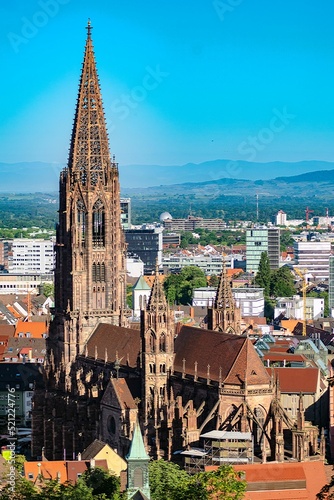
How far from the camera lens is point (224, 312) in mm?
114062

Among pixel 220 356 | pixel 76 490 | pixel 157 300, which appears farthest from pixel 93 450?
pixel 76 490

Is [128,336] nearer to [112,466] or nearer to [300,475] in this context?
[112,466]

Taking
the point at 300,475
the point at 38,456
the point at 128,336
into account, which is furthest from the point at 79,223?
the point at 300,475

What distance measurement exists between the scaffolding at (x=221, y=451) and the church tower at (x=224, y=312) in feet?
68.4

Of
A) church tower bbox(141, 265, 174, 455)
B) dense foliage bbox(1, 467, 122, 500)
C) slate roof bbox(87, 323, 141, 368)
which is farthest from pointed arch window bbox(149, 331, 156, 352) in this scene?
dense foliage bbox(1, 467, 122, 500)

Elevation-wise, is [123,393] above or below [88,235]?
below

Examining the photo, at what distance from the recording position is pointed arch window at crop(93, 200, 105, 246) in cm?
12162

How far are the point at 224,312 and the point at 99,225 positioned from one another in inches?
607

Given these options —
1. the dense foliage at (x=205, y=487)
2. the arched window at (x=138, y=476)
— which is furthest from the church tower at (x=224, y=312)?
the arched window at (x=138, y=476)

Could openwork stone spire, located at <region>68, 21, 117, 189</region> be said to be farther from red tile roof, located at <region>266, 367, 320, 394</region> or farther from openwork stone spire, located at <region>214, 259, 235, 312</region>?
red tile roof, located at <region>266, 367, 320, 394</region>

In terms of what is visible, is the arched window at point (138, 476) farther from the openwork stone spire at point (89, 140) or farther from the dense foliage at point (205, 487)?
the openwork stone spire at point (89, 140)

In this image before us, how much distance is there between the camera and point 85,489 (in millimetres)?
71000

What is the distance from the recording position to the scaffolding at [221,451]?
90.1m

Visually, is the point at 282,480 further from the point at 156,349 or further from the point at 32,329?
the point at 32,329
